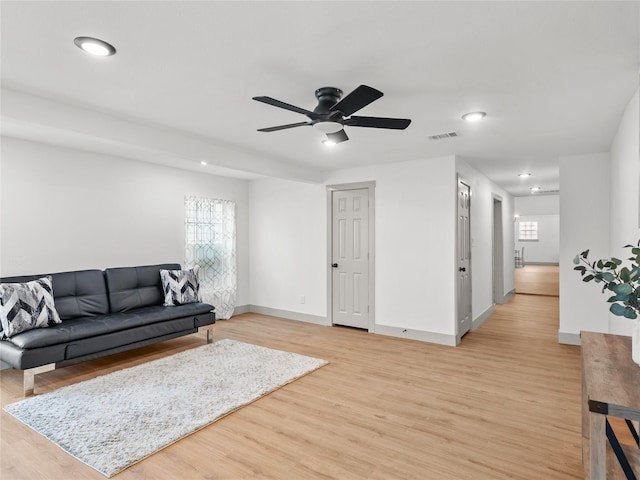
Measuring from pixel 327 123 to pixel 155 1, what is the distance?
51.3 inches

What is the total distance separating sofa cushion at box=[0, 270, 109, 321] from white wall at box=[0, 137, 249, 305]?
0.25 m

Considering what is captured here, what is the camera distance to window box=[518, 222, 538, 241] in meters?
14.2

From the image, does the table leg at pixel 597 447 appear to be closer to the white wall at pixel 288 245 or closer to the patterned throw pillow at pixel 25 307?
the patterned throw pillow at pixel 25 307

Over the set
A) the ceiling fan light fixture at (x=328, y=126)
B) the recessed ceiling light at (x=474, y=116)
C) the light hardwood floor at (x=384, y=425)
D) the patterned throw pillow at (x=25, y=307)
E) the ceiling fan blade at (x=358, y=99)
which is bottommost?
the light hardwood floor at (x=384, y=425)

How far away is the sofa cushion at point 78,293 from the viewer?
159 inches

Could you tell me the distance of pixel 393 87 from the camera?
8.60 feet

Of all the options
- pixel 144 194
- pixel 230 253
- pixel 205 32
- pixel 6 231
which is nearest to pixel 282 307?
pixel 230 253

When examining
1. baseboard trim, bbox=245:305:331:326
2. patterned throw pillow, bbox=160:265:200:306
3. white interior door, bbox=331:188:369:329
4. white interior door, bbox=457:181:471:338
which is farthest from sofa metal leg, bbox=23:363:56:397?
white interior door, bbox=457:181:471:338

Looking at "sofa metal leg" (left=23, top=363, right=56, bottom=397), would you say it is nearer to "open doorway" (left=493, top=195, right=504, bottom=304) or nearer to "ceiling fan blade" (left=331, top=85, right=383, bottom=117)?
"ceiling fan blade" (left=331, top=85, right=383, bottom=117)

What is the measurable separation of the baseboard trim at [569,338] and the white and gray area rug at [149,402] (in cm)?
319

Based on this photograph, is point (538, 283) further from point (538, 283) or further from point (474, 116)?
point (474, 116)

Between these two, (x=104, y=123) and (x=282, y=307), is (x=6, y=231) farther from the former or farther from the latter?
(x=282, y=307)

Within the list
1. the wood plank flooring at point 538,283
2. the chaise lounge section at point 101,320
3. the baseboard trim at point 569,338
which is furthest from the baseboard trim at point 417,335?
the wood plank flooring at point 538,283

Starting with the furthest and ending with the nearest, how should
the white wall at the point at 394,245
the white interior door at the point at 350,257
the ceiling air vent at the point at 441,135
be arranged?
the white interior door at the point at 350,257
the white wall at the point at 394,245
the ceiling air vent at the point at 441,135
